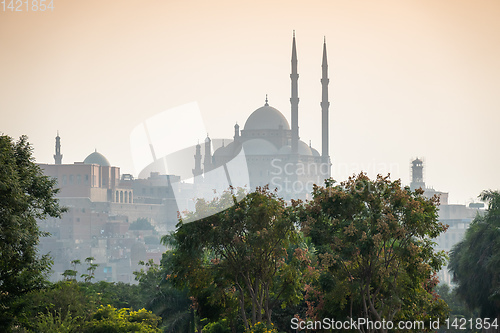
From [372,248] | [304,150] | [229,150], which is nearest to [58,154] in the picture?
[229,150]

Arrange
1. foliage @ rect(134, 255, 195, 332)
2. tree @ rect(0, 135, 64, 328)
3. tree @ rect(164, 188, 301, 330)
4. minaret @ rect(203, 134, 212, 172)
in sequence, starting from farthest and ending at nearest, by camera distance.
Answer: minaret @ rect(203, 134, 212, 172)
foliage @ rect(134, 255, 195, 332)
tree @ rect(164, 188, 301, 330)
tree @ rect(0, 135, 64, 328)

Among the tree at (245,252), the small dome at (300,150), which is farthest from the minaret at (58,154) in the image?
the tree at (245,252)

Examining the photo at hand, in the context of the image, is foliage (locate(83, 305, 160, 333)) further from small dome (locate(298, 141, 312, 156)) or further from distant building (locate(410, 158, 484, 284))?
distant building (locate(410, 158, 484, 284))

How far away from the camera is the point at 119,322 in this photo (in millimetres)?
14320

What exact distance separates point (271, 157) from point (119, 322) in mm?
75283

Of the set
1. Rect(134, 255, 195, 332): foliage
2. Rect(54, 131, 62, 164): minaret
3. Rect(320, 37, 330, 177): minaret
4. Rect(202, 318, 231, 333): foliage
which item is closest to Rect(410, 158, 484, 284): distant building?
Rect(320, 37, 330, 177): minaret

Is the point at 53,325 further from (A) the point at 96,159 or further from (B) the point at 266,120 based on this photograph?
(A) the point at 96,159

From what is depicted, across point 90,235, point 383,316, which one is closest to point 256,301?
point 383,316

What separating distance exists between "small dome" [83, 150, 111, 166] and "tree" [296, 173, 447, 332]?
268 ft

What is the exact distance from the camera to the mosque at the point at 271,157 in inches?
3455

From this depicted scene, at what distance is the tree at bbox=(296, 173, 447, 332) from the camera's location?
13.0 m

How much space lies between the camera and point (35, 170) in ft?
44.8

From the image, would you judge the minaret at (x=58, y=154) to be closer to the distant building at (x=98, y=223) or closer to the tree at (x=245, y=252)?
the distant building at (x=98, y=223)

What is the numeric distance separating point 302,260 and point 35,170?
4.95 m
